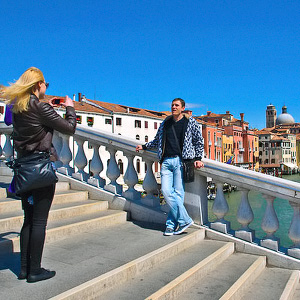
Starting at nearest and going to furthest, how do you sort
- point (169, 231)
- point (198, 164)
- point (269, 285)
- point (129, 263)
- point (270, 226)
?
point (129, 263) → point (269, 285) → point (270, 226) → point (169, 231) → point (198, 164)

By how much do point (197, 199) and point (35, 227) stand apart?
2.25m

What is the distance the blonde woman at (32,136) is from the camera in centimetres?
242

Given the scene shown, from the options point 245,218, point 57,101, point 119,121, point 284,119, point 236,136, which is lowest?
point 245,218

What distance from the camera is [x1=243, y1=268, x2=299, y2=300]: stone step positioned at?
3.00m

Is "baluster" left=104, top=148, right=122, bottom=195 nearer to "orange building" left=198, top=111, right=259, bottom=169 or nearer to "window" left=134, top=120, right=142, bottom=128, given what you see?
"window" left=134, top=120, right=142, bottom=128

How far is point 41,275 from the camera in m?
2.52

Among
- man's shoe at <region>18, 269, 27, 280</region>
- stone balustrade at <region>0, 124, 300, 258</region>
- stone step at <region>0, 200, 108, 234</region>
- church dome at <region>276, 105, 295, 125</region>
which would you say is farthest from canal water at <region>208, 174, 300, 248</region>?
church dome at <region>276, 105, 295, 125</region>

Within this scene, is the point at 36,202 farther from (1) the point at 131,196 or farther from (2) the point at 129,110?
(2) the point at 129,110

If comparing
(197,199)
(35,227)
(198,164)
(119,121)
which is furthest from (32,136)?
(119,121)

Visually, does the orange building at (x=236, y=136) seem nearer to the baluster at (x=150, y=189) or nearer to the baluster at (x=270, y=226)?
the baluster at (x=150, y=189)

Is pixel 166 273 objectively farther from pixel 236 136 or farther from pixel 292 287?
pixel 236 136

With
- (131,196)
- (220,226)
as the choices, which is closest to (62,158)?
(131,196)

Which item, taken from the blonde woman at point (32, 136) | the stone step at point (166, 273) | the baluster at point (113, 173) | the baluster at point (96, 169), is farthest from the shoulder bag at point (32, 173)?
the baluster at point (96, 169)

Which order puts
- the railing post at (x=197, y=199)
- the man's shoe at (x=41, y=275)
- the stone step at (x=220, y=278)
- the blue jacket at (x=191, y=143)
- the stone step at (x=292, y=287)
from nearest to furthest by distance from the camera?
1. the man's shoe at (x=41, y=275)
2. the stone step at (x=220, y=278)
3. the stone step at (x=292, y=287)
4. the blue jacket at (x=191, y=143)
5. the railing post at (x=197, y=199)
